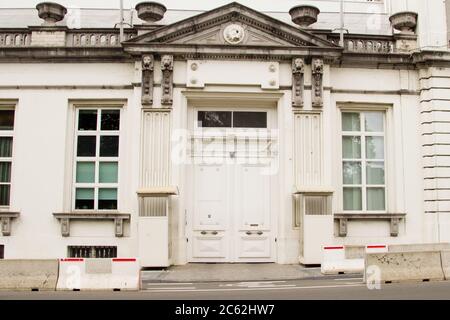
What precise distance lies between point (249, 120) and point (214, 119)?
0.94m

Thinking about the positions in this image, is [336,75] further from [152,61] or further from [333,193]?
[152,61]

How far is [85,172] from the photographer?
13.4 metres

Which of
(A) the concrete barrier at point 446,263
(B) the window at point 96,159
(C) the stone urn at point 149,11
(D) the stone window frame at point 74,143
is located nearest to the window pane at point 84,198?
(B) the window at point 96,159

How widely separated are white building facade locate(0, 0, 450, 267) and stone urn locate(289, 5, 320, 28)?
55 mm

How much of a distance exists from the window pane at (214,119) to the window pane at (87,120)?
2775mm

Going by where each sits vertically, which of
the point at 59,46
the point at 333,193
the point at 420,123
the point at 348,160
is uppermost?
the point at 59,46

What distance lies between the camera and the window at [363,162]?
538 inches

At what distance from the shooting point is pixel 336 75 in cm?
1361

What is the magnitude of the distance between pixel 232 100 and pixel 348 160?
351 cm

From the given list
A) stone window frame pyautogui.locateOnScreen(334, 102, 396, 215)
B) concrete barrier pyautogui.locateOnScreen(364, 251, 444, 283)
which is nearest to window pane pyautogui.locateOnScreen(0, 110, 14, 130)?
stone window frame pyautogui.locateOnScreen(334, 102, 396, 215)

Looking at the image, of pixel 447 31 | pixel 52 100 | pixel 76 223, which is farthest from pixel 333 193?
pixel 52 100

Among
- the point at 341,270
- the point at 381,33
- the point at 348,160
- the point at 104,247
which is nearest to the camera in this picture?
the point at 341,270

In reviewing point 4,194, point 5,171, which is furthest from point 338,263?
point 5,171

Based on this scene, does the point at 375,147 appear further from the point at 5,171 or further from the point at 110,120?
the point at 5,171
